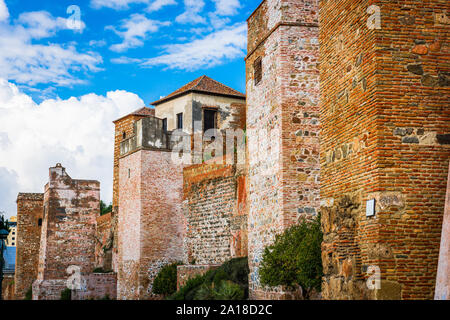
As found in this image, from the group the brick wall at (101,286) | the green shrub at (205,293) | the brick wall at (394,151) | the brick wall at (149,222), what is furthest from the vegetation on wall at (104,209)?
the brick wall at (394,151)

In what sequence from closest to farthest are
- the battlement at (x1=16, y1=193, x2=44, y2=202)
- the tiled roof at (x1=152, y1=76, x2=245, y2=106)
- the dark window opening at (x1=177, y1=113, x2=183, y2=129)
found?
1. the tiled roof at (x1=152, y1=76, x2=245, y2=106)
2. the dark window opening at (x1=177, y1=113, x2=183, y2=129)
3. the battlement at (x1=16, y1=193, x2=44, y2=202)

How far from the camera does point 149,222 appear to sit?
20656 millimetres

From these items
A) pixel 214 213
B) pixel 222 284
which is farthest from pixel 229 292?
pixel 214 213

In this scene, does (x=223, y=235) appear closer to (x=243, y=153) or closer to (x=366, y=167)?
(x=243, y=153)

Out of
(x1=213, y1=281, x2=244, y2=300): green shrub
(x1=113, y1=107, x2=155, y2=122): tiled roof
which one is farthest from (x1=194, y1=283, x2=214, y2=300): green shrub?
(x1=113, y1=107, x2=155, y2=122): tiled roof

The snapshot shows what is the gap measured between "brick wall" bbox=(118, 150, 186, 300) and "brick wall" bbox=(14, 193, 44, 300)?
42.2ft

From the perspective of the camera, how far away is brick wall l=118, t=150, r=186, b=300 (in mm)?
20375

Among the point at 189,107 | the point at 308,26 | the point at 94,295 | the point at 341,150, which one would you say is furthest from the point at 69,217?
the point at 341,150

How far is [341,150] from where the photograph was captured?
7.94 meters

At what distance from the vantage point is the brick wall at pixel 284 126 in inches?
501

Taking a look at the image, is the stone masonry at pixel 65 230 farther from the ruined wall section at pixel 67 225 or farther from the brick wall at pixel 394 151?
the brick wall at pixel 394 151

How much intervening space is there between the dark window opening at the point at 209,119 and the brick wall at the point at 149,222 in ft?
22.6

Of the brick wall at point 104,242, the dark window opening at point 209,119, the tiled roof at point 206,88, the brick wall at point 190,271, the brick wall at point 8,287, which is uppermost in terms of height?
the tiled roof at point 206,88

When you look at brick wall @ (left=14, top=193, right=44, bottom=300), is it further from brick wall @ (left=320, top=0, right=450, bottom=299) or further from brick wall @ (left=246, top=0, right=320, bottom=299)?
brick wall @ (left=320, top=0, right=450, bottom=299)
